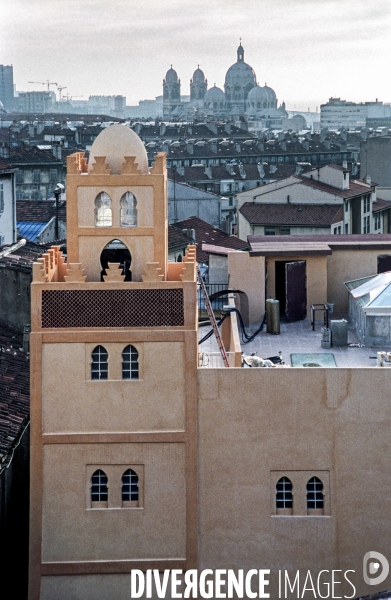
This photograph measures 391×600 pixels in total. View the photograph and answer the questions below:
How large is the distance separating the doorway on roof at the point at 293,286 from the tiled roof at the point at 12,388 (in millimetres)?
5417

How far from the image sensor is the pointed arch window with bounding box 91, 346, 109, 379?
Answer: 1862 cm

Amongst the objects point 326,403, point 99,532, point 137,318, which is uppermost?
point 137,318

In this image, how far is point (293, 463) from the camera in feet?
62.0

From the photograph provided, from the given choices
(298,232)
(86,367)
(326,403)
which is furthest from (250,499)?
(298,232)

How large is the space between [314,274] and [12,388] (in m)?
6.60

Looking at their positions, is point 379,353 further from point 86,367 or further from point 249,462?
point 86,367

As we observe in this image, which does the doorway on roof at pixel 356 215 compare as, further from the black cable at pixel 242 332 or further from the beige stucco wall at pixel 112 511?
the beige stucco wall at pixel 112 511

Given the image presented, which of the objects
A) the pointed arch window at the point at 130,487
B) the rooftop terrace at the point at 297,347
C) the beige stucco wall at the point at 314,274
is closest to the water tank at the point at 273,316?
the rooftop terrace at the point at 297,347

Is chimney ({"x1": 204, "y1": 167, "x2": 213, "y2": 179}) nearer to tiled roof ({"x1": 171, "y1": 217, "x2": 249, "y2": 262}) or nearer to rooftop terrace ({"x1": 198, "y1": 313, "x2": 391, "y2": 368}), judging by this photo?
tiled roof ({"x1": 171, "y1": 217, "x2": 249, "y2": 262})

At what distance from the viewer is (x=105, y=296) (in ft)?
61.1

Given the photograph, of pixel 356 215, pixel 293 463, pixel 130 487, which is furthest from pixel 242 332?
pixel 356 215

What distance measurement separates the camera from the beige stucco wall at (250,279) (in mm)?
24406

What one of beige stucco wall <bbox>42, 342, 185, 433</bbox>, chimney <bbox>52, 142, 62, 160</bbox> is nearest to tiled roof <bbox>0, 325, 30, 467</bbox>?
beige stucco wall <bbox>42, 342, 185, 433</bbox>

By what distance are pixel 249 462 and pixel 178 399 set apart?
1.52 m
